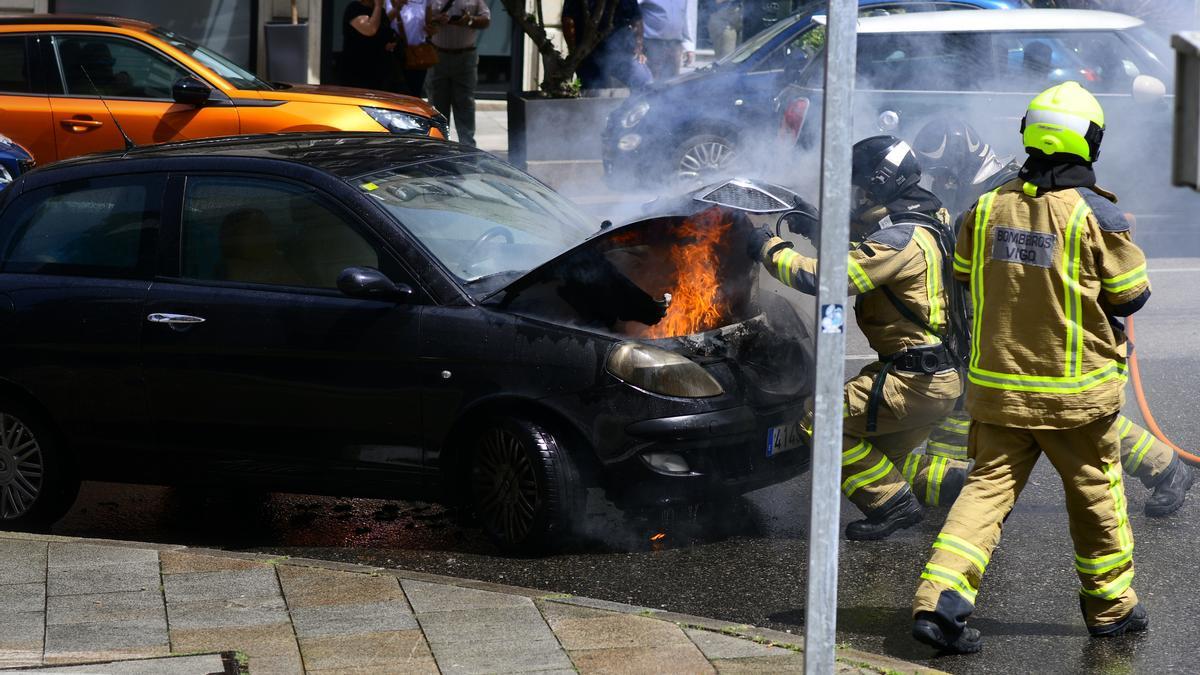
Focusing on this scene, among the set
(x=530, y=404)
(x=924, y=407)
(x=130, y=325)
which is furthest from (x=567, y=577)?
(x=130, y=325)

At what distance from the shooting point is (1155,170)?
12320mm

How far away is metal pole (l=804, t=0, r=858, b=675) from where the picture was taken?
3.38m

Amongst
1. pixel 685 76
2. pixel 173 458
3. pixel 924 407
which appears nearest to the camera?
pixel 924 407

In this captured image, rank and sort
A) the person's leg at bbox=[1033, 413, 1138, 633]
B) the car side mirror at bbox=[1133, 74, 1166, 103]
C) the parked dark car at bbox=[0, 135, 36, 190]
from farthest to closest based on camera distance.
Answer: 1. the car side mirror at bbox=[1133, 74, 1166, 103]
2. the parked dark car at bbox=[0, 135, 36, 190]
3. the person's leg at bbox=[1033, 413, 1138, 633]

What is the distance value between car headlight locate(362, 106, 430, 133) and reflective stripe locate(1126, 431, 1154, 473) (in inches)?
255

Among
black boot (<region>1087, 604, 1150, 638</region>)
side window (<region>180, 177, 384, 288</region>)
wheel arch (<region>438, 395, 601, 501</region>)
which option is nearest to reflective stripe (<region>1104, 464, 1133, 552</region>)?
black boot (<region>1087, 604, 1150, 638</region>)

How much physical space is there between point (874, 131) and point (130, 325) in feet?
23.6

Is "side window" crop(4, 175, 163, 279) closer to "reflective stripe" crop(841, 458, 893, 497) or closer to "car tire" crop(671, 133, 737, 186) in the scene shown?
"reflective stripe" crop(841, 458, 893, 497)

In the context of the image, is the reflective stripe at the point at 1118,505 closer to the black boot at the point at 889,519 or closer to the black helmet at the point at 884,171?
the black boot at the point at 889,519

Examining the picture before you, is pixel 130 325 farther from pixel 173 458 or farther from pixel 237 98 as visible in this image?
pixel 237 98

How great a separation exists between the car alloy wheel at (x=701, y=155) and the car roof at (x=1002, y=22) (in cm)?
144

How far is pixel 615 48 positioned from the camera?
14.7m

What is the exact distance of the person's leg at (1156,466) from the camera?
6023 millimetres

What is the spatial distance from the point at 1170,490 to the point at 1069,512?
138 cm
